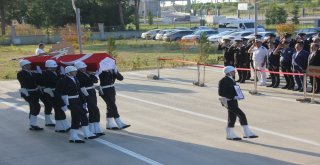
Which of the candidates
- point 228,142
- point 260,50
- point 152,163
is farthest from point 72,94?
point 260,50

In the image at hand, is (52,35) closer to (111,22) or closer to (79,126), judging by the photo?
(111,22)

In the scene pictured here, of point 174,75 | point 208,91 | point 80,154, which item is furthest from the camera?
point 174,75

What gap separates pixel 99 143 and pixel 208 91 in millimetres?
7350

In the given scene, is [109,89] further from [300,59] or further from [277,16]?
[277,16]

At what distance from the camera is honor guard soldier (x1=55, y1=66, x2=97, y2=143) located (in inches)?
421

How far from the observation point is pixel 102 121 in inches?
525

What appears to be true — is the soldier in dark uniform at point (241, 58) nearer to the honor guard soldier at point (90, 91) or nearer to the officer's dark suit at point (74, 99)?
the honor guard soldier at point (90, 91)

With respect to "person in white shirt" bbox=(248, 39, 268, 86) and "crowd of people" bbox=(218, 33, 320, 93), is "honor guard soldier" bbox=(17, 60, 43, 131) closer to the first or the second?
"crowd of people" bbox=(218, 33, 320, 93)

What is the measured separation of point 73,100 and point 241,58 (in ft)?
31.4

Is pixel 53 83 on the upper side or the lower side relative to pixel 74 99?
upper

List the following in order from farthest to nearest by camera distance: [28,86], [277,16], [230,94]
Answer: [277,16], [28,86], [230,94]

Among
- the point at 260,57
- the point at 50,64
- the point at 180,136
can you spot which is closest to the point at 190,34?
the point at 260,57

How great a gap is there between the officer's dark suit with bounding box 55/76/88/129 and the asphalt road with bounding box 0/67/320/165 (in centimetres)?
54

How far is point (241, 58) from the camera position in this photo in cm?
1884
